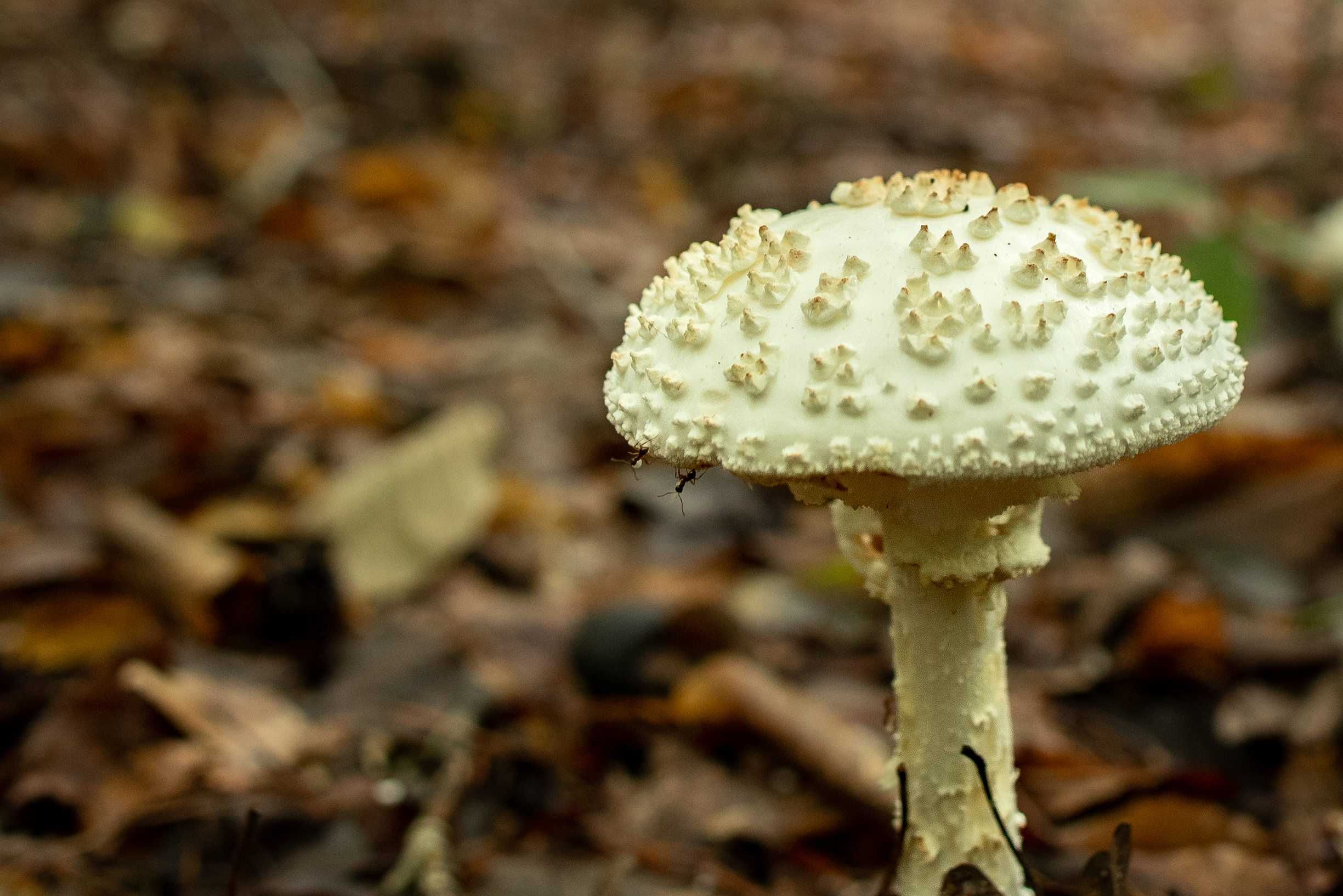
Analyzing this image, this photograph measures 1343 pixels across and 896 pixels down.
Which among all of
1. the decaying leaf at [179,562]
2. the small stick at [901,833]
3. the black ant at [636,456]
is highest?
the decaying leaf at [179,562]

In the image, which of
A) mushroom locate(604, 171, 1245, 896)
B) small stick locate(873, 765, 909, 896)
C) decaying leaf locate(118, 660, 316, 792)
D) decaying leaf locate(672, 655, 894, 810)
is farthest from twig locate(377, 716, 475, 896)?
mushroom locate(604, 171, 1245, 896)

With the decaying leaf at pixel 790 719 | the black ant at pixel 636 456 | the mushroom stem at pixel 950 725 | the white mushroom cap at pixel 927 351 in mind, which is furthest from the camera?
the decaying leaf at pixel 790 719

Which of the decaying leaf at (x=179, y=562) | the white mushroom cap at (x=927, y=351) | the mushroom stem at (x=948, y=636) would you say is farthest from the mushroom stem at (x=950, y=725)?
A: the decaying leaf at (x=179, y=562)

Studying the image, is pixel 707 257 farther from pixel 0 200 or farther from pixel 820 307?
pixel 0 200

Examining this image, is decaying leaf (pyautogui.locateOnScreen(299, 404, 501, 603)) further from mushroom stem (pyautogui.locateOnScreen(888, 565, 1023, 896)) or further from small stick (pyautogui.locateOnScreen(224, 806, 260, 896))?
mushroom stem (pyautogui.locateOnScreen(888, 565, 1023, 896))

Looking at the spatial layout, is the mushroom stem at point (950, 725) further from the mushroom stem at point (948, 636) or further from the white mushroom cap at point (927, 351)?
the white mushroom cap at point (927, 351)
